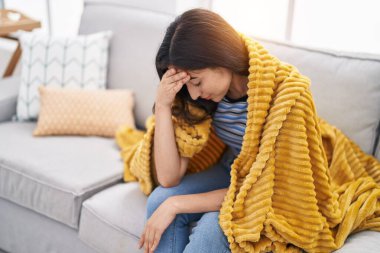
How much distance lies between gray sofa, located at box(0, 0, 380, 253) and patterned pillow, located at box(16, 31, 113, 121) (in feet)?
0.19

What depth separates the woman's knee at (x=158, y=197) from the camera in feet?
4.38

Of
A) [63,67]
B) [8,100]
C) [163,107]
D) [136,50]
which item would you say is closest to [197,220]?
[163,107]

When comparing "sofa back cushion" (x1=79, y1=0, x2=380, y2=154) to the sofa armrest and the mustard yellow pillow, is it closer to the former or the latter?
the mustard yellow pillow

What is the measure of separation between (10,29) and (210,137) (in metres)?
1.46

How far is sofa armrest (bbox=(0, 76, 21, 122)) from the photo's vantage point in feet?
6.93

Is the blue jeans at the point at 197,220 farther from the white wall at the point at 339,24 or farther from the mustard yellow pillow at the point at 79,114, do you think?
the white wall at the point at 339,24

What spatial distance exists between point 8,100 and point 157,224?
4.01 ft

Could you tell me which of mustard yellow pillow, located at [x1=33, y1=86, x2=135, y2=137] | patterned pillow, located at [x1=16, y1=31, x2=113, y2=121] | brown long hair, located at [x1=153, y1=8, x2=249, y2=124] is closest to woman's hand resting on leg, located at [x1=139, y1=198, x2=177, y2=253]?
brown long hair, located at [x1=153, y1=8, x2=249, y2=124]

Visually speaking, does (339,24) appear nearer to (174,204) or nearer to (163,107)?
(163,107)

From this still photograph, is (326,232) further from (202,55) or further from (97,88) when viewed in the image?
(97,88)

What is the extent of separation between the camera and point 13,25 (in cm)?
246

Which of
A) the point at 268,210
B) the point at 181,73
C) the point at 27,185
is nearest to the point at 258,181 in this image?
the point at 268,210

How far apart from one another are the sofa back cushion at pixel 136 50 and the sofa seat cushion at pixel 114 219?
1.85 feet

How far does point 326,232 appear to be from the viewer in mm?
1187
